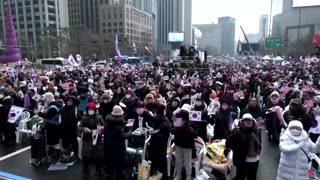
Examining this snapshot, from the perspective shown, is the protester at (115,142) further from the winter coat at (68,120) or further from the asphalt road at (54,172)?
the winter coat at (68,120)

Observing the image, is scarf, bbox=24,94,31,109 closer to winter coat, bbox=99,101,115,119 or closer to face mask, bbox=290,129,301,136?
winter coat, bbox=99,101,115,119

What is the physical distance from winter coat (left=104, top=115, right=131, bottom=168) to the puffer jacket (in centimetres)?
295

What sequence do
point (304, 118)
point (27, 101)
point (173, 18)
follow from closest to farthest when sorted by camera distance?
1. point (304, 118)
2. point (27, 101)
3. point (173, 18)

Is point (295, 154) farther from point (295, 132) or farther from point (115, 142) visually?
point (115, 142)

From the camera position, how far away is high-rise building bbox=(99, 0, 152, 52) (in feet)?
364

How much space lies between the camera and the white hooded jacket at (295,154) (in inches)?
188

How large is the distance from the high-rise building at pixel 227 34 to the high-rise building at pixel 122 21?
1923 inches

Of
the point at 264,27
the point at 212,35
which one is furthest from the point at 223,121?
the point at 212,35

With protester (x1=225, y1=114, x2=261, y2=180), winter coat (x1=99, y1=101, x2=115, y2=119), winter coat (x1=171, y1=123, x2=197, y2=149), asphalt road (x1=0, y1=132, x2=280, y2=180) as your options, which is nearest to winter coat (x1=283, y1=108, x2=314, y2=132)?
asphalt road (x1=0, y1=132, x2=280, y2=180)

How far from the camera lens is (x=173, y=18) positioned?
142m

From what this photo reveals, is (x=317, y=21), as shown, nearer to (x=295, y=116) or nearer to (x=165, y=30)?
(x=165, y=30)

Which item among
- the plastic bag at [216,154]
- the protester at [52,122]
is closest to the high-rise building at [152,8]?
the protester at [52,122]

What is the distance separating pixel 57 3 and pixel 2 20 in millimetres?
18890

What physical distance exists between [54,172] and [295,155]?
5098 mm
